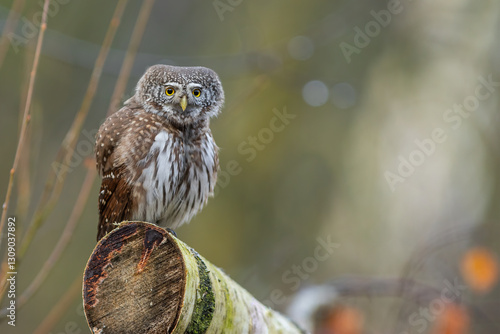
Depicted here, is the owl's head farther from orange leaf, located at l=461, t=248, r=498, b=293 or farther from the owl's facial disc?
orange leaf, located at l=461, t=248, r=498, b=293

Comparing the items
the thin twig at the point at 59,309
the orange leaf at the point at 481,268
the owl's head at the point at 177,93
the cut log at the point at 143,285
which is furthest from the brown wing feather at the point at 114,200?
the orange leaf at the point at 481,268

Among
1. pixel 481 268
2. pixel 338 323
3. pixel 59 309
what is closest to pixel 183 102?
pixel 59 309

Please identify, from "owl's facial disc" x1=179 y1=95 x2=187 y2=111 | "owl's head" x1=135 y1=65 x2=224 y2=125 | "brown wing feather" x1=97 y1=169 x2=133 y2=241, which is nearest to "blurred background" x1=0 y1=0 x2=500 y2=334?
"owl's head" x1=135 y1=65 x2=224 y2=125

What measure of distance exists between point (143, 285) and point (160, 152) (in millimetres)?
1325

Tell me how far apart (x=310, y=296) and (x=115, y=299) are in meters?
2.66

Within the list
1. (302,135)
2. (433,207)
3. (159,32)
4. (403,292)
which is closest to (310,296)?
(403,292)

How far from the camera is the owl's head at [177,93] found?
3.96 metres

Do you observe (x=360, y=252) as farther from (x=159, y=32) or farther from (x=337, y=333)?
(x=337, y=333)

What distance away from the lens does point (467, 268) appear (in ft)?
17.3

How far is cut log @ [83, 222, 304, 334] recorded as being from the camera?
259cm

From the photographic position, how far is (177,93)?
3965mm

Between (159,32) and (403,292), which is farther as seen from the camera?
(159,32)

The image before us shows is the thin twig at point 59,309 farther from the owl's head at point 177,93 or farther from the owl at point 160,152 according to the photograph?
the owl's head at point 177,93

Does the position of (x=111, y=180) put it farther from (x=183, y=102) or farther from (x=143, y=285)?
(x=143, y=285)
